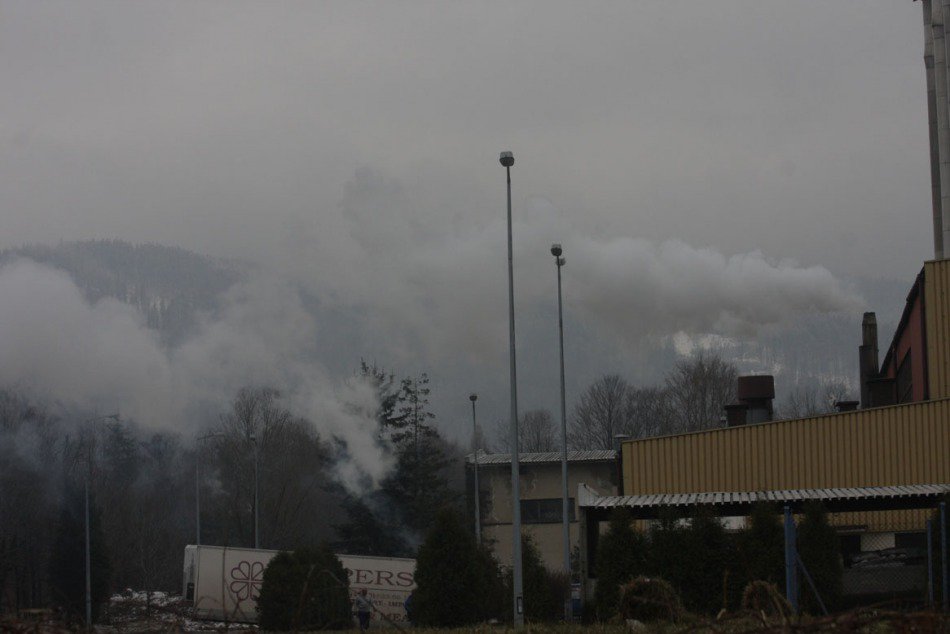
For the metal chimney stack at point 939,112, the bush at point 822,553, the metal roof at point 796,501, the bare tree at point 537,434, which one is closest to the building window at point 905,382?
the metal chimney stack at point 939,112

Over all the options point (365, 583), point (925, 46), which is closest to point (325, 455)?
point (365, 583)

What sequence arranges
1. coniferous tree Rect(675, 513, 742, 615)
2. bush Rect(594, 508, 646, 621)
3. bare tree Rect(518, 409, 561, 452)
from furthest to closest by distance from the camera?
bare tree Rect(518, 409, 561, 452) < bush Rect(594, 508, 646, 621) < coniferous tree Rect(675, 513, 742, 615)

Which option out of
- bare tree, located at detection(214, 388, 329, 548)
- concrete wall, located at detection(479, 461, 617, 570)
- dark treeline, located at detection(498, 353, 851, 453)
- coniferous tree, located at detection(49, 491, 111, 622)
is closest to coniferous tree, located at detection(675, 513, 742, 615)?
coniferous tree, located at detection(49, 491, 111, 622)

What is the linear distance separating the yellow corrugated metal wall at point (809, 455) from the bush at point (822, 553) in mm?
5871

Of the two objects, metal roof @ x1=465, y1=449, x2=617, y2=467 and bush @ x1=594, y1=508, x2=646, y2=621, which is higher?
metal roof @ x1=465, y1=449, x2=617, y2=467

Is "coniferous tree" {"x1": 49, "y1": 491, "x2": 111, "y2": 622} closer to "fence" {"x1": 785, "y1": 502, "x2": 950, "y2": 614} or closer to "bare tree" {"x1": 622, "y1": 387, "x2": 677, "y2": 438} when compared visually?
"fence" {"x1": 785, "y1": 502, "x2": 950, "y2": 614}

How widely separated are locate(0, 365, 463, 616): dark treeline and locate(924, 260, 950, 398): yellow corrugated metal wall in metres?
28.6

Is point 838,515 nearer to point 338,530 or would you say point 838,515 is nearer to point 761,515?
point 761,515

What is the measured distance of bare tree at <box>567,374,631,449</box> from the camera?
98688 millimetres

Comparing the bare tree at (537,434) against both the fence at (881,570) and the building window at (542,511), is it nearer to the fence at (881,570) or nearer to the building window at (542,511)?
the building window at (542,511)

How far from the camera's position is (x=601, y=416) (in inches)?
3991

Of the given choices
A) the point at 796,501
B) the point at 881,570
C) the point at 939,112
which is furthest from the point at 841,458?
the point at 939,112

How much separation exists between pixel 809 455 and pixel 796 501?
615 centimetres

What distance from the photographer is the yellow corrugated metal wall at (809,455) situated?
104 feet
